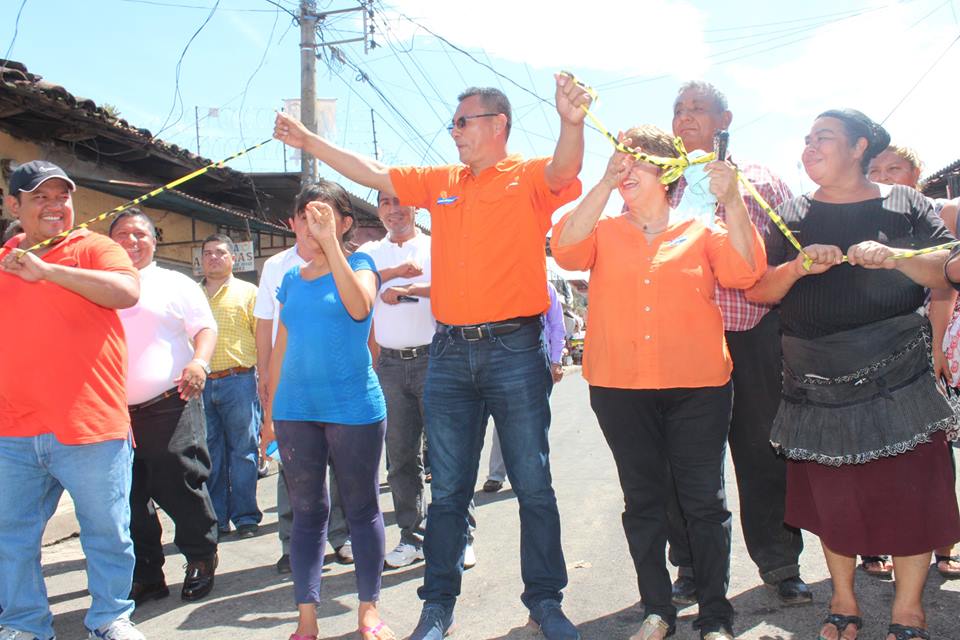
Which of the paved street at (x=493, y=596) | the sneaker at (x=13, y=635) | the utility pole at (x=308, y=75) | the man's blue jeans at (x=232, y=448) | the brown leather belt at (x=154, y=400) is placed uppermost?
the utility pole at (x=308, y=75)

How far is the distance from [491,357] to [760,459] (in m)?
1.42

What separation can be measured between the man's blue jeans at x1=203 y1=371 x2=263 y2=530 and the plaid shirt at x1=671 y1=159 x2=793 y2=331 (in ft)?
12.8

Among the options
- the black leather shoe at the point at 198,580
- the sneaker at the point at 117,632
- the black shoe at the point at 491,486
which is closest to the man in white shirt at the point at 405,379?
the black leather shoe at the point at 198,580

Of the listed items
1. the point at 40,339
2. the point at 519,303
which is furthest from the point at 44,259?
the point at 519,303

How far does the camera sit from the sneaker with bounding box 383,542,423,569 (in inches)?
194

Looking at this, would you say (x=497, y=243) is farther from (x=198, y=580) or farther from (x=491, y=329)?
(x=198, y=580)

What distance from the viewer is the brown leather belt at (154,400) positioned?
4.51 m

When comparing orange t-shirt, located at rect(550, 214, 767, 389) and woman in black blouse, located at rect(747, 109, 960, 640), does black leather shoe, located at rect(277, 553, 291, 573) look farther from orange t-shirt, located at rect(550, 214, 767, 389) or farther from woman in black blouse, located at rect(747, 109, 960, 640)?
woman in black blouse, located at rect(747, 109, 960, 640)

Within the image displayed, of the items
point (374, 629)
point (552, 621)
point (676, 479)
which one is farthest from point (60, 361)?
point (676, 479)

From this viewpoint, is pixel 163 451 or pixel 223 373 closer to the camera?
pixel 163 451

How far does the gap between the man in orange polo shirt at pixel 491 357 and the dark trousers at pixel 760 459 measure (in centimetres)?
83

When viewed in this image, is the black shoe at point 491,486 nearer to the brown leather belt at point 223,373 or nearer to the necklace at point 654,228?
the brown leather belt at point 223,373

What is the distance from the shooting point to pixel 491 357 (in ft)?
12.0

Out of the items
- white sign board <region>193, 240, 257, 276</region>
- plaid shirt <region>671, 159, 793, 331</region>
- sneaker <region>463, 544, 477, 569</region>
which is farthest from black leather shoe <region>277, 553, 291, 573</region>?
white sign board <region>193, 240, 257, 276</region>
